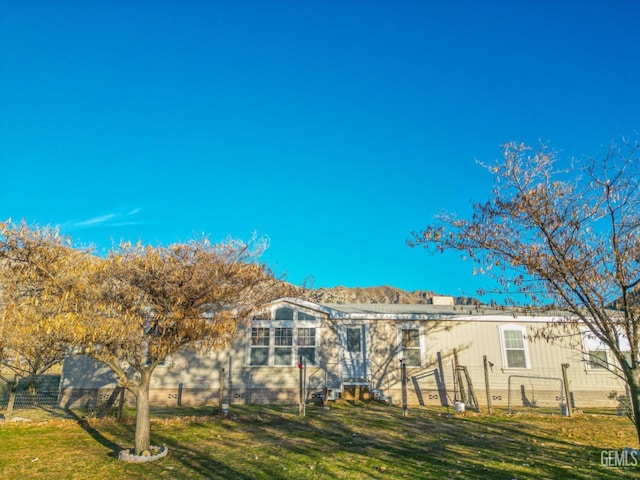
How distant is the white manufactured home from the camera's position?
646 inches

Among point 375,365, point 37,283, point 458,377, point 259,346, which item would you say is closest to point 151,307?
point 37,283

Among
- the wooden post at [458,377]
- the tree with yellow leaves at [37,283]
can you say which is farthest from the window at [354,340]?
the tree with yellow leaves at [37,283]

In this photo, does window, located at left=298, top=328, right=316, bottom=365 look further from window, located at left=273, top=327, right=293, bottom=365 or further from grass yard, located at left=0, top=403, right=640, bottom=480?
grass yard, located at left=0, top=403, right=640, bottom=480

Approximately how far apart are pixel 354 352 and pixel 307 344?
193 centimetres

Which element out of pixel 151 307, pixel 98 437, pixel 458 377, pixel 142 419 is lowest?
pixel 98 437

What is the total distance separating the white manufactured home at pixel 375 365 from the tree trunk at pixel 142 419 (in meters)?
7.12

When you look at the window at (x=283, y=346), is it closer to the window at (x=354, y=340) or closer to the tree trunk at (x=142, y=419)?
the window at (x=354, y=340)

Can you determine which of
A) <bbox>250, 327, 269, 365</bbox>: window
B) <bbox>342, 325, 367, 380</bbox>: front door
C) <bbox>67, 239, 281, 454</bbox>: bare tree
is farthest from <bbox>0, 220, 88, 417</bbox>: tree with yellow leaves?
<bbox>342, 325, 367, 380</bbox>: front door

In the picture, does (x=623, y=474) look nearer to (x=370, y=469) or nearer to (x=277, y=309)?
(x=370, y=469)

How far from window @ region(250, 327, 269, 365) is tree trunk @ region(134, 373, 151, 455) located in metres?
7.81

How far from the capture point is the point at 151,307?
927 cm

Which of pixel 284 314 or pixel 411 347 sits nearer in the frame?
pixel 411 347

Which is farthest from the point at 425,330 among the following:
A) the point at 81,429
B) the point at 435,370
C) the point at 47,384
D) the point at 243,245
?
the point at 47,384

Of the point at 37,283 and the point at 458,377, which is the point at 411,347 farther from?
the point at 37,283
